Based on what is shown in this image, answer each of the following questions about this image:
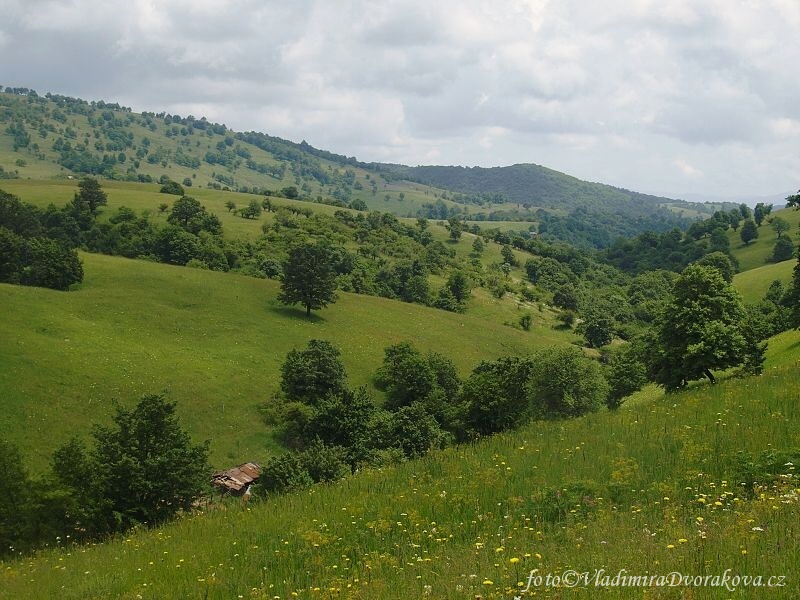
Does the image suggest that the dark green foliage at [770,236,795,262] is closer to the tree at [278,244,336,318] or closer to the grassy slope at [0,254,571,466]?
the grassy slope at [0,254,571,466]

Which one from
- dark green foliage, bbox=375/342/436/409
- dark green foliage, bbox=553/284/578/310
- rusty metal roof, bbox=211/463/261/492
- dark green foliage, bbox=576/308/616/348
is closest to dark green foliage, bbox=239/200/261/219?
dark green foliage, bbox=553/284/578/310

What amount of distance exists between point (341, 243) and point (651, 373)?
138 metres

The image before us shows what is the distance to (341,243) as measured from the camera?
572 ft

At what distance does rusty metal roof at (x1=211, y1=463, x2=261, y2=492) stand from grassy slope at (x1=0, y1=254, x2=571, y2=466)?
9.73ft

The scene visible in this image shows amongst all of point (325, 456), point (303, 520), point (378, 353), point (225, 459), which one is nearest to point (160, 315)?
point (378, 353)

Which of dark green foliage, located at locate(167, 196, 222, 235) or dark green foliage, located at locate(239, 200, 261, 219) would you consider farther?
dark green foliage, located at locate(239, 200, 261, 219)

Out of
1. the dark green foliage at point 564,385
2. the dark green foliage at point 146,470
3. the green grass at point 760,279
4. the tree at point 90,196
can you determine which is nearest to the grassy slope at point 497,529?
the dark green foliage at point 146,470

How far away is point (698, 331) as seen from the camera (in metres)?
38.6

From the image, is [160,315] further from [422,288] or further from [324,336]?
[422,288]

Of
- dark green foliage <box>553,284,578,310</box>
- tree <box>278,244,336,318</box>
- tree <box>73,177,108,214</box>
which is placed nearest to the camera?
tree <box>278,244,336,318</box>

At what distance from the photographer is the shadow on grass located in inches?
3715

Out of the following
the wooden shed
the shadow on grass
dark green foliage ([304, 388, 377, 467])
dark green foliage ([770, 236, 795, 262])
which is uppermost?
dark green foliage ([770, 236, 795, 262])

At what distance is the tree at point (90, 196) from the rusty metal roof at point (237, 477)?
127 metres

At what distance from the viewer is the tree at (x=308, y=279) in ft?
312
